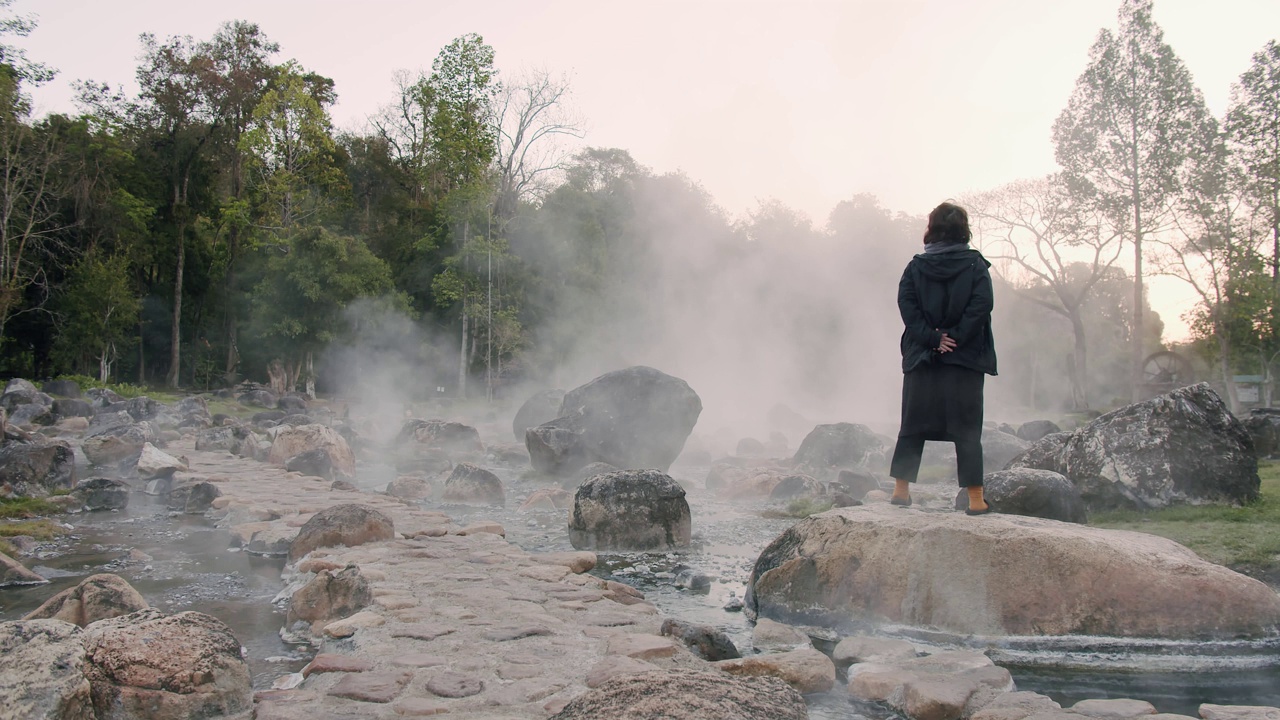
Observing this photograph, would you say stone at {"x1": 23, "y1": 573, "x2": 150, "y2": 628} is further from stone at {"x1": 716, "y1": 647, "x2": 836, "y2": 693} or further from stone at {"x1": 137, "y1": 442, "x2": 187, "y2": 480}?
stone at {"x1": 137, "y1": 442, "x2": 187, "y2": 480}

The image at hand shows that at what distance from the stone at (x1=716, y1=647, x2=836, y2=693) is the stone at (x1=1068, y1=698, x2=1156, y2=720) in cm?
87

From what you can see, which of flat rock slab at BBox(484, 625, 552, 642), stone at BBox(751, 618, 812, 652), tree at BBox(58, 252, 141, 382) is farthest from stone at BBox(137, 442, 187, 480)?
tree at BBox(58, 252, 141, 382)

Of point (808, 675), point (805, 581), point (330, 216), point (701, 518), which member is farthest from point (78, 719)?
point (330, 216)

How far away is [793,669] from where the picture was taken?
11.1 ft

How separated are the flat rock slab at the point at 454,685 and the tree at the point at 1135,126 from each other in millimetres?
24943

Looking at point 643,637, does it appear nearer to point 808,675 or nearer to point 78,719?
point 808,675

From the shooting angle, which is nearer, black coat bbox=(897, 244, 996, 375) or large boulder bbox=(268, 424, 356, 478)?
black coat bbox=(897, 244, 996, 375)

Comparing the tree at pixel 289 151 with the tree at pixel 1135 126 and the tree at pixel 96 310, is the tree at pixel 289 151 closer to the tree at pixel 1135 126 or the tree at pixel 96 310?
the tree at pixel 96 310

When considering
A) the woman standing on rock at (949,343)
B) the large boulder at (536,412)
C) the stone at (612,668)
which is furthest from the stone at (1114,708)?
the large boulder at (536,412)

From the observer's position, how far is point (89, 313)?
2411cm

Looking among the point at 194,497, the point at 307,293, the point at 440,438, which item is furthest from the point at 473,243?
the point at 194,497

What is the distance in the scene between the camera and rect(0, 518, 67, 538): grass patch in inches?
242

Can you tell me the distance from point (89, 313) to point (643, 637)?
84.4ft

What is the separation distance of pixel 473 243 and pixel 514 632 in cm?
2390
